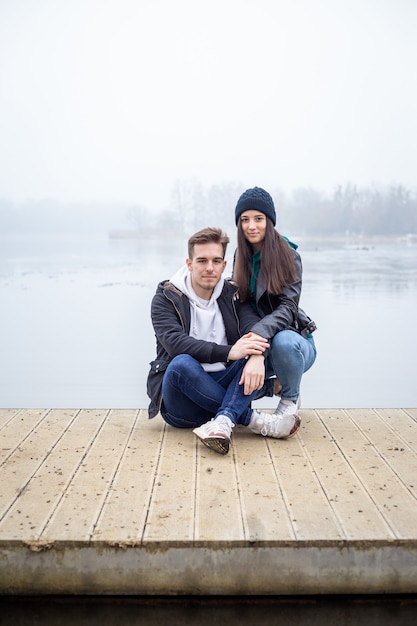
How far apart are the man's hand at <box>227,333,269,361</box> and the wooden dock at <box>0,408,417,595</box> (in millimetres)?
335

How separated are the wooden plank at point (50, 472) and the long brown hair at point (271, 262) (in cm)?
84

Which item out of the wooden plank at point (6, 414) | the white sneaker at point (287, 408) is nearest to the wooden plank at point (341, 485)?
the white sneaker at point (287, 408)

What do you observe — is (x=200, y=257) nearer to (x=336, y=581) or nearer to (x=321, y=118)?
(x=336, y=581)

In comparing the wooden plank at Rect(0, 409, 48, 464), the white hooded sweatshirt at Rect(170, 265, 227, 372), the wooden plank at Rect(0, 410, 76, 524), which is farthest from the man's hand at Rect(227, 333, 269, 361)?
the wooden plank at Rect(0, 409, 48, 464)

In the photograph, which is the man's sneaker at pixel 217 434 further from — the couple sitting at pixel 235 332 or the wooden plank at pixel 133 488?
the wooden plank at pixel 133 488

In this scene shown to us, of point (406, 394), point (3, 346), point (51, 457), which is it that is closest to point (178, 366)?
point (51, 457)

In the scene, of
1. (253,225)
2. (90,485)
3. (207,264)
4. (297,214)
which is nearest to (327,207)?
(297,214)

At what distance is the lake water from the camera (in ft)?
15.1

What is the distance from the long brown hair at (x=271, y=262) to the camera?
2727 millimetres

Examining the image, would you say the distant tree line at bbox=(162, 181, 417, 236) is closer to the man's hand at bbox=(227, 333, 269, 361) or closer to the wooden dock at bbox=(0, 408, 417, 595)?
the man's hand at bbox=(227, 333, 269, 361)

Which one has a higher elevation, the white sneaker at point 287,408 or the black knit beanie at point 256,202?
the black knit beanie at point 256,202

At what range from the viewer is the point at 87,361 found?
4.97 metres

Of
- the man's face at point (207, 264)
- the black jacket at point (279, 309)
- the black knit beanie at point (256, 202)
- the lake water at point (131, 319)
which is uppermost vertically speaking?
the black knit beanie at point (256, 202)

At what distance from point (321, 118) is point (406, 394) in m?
2.61
